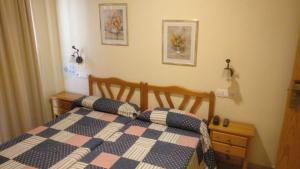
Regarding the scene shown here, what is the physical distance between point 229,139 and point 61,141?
1751 millimetres

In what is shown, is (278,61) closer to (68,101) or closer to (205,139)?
(205,139)

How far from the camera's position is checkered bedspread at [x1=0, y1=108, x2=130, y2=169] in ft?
6.63

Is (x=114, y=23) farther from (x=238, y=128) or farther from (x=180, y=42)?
(x=238, y=128)

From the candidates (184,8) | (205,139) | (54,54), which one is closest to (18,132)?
(54,54)

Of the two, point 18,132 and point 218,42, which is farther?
point 18,132

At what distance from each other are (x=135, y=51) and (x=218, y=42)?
1.07m

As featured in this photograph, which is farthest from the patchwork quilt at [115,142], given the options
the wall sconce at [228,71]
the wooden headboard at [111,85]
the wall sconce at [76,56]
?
the wall sconce at [76,56]

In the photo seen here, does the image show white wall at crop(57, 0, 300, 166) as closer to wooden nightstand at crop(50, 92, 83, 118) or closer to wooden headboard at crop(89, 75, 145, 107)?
wooden headboard at crop(89, 75, 145, 107)

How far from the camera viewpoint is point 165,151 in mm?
2158

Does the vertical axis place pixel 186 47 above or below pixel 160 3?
below

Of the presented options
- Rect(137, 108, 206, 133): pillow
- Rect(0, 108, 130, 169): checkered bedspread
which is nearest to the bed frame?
Rect(137, 108, 206, 133): pillow

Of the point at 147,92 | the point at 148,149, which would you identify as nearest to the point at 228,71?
the point at 147,92

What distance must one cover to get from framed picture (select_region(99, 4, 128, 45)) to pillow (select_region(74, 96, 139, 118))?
31.5 inches

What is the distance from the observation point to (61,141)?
7.69 ft
